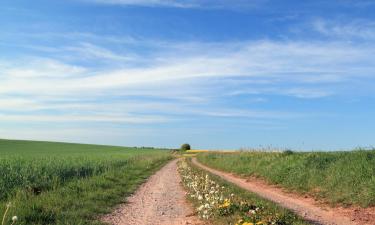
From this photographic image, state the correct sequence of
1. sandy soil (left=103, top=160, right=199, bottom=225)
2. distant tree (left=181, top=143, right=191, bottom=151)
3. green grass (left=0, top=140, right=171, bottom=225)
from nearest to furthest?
green grass (left=0, top=140, right=171, bottom=225)
sandy soil (left=103, top=160, right=199, bottom=225)
distant tree (left=181, top=143, right=191, bottom=151)

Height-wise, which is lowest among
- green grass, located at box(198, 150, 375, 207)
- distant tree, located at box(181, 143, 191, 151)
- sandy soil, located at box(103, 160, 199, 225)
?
sandy soil, located at box(103, 160, 199, 225)

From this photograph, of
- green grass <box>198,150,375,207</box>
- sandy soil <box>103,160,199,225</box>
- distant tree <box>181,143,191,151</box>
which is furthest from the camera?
distant tree <box>181,143,191,151</box>

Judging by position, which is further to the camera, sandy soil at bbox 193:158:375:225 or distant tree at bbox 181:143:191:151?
distant tree at bbox 181:143:191:151

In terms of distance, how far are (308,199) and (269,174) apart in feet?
26.4

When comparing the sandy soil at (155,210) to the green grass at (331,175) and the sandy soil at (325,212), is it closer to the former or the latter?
the sandy soil at (325,212)

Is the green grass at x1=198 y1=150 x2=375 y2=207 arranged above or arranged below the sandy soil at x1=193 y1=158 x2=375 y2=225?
above

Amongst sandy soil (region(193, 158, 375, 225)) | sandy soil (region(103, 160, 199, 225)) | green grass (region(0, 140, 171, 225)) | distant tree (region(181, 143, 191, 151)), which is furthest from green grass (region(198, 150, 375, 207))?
distant tree (region(181, 143, 191, 151))

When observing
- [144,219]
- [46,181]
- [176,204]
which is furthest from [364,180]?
[46,181]

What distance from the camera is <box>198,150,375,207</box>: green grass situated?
16375 millimetres

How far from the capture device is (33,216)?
11.8 metres

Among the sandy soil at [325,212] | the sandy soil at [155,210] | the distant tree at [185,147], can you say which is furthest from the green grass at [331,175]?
the distant tree at [185,147]

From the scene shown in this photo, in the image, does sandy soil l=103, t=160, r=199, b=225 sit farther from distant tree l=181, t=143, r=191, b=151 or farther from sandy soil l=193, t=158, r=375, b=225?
distant tree l=181, t=143, r=191, b=151

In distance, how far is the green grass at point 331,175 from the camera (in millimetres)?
16375

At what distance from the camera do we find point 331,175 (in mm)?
19469
